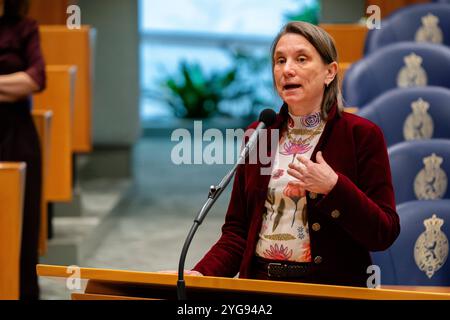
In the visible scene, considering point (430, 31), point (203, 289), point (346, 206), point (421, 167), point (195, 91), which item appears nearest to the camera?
point (203, 289)

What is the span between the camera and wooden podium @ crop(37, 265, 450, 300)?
4.17 feet

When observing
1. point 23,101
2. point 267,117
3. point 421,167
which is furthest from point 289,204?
point 23,101

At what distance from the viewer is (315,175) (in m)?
1.42

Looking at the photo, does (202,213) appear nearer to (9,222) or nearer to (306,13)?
(9,222)

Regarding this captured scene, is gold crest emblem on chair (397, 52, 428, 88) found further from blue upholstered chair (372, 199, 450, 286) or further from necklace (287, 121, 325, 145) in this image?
necklace (287, 121, 325, 145)

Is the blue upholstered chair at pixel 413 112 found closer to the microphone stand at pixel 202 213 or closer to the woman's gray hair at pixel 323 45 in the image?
the woman's gray hair at pixel 323 45

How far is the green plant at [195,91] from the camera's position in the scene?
8031 millimetres

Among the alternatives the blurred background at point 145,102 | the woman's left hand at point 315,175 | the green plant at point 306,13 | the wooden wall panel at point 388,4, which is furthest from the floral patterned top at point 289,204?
the green plant at point 306,13

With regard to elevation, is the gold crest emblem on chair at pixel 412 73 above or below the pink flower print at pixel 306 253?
above

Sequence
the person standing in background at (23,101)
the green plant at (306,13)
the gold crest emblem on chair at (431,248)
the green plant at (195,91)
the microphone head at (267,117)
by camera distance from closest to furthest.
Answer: the microphone head at (267,117) → the gold crest emblem on chair at (431,248) → the person standing in background at (23,101) → the green plant at (306,13) → the green plant at (195,91)

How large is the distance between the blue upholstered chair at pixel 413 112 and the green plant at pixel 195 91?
520 cm

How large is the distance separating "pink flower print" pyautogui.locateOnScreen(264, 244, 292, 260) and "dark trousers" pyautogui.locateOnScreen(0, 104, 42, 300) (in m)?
1.69

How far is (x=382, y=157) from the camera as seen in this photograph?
5.05 feet

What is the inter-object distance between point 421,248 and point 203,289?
879 millimetres
